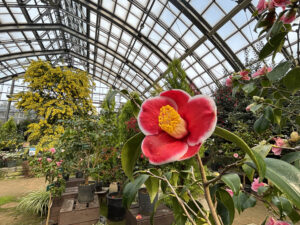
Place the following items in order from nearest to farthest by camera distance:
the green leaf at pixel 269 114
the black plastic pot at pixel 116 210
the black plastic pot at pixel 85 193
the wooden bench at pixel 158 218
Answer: the green leaf at pixel 269 114 → the wooden bench at pixel 158 218 → the black plastic pot at pixel 85 193 → the black plastic pot at pixel 116 210

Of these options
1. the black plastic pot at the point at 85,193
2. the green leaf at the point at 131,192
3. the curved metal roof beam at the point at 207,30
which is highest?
the curved metal roof beam at the point at 207,30

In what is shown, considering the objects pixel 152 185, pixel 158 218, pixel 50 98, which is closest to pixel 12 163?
pixel 50 98

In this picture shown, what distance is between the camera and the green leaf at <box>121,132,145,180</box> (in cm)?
33

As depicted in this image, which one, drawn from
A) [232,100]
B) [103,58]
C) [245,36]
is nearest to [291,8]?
[232,100]

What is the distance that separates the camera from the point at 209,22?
6410mm

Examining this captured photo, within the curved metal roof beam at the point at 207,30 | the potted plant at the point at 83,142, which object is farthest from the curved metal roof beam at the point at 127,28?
the potted plant at the point at 83,142

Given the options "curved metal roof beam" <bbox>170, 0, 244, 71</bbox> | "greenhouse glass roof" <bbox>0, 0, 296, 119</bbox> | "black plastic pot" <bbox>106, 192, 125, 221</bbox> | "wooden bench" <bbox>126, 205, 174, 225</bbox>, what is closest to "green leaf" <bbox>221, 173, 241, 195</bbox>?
"wooden bench" <bbox>126, 205, 174, 225</bbox>

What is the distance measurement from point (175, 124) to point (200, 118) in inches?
1.8

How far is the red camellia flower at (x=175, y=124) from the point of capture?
30 centimetres

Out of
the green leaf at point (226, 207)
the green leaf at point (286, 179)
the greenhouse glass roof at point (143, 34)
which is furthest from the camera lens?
the greenhouse glass roof at point (143, 34)

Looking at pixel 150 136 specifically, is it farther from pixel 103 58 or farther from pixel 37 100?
pixel 103 58

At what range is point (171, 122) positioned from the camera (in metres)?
0.33

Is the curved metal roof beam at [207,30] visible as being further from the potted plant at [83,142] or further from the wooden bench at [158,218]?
the wooden bench at [158,218]

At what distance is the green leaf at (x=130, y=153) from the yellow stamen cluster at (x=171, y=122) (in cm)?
5
